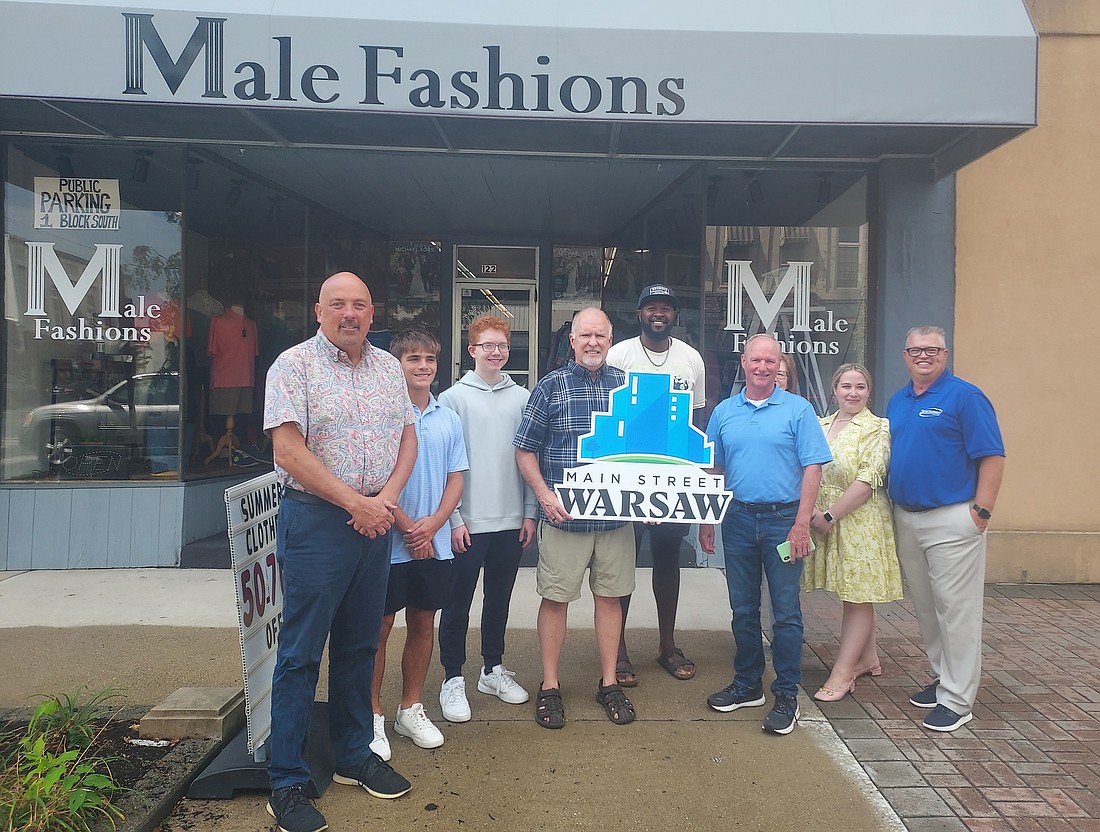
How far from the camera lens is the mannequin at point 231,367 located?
726cm

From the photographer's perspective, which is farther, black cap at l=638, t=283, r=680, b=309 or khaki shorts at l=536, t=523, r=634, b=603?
black cap at l=638, t=283, r=680, b=309

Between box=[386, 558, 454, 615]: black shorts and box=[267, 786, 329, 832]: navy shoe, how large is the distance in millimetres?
857

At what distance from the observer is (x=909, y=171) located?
6500mm

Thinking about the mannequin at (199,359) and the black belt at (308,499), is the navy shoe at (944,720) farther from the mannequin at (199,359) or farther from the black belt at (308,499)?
the mannequin at (199,359)

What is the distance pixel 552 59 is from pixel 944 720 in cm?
436

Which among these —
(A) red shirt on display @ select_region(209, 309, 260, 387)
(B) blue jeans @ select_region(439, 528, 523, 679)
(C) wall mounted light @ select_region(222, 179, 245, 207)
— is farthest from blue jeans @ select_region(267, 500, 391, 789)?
(C) wall mounted light @ select_region(222, 179, 245, 207)

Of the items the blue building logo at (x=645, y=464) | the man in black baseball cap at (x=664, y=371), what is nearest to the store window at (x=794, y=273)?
the man in black baseball cap at (x=664, y=371)

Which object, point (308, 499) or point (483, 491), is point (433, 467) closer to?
point (483, 491)

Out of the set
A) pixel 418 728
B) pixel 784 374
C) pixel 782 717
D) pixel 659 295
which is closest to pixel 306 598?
pixel 418 728

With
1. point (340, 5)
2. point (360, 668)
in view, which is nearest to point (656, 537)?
point (360, 668)

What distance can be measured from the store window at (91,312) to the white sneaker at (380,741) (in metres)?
4.05

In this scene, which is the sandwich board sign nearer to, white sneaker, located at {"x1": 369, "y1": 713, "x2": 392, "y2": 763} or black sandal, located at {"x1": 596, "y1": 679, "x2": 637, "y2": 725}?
white sneaker, located at {"x1": 369, "y1": 713, "x2": 392, "y2": 763}

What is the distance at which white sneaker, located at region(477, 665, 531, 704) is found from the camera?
4.12 meters

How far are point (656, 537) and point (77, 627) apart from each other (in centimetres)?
383
